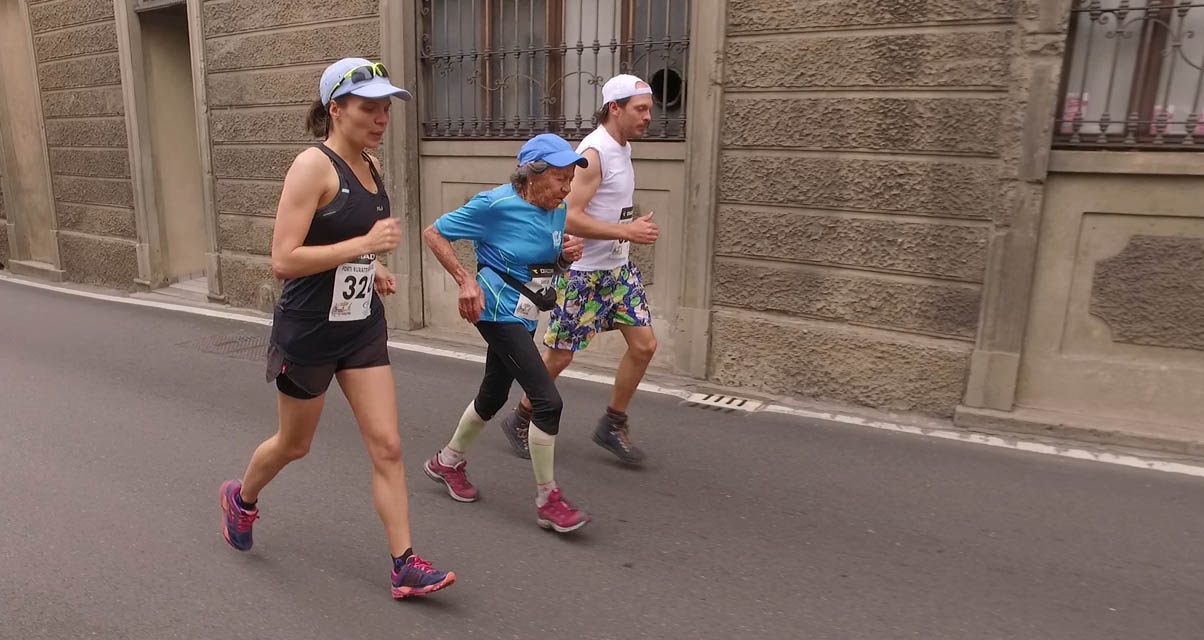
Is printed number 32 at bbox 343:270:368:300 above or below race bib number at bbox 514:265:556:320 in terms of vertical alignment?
above

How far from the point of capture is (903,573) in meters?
3.16

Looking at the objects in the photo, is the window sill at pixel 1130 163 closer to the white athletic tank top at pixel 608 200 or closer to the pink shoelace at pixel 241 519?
the white athletic tank top at pixel 608 200

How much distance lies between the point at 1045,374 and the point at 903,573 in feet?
7.74

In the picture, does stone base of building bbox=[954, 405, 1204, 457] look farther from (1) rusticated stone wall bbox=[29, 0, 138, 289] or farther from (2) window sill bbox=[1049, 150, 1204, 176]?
(1) rusticated stone wall bbox=[29, 0, 138, 289]

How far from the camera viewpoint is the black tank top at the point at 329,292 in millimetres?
2672

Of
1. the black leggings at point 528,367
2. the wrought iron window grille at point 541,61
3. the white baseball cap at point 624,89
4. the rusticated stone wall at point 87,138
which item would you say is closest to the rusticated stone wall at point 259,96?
the wrought iron window grille at point 541,61

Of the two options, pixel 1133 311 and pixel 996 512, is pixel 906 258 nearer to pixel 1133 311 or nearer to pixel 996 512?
pixel 1133 311

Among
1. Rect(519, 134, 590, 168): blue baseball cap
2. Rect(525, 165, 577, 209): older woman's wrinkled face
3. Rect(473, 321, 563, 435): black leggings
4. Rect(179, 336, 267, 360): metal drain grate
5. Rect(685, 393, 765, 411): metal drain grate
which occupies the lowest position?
Rect(179, 336, 267, 360): metal drain grate

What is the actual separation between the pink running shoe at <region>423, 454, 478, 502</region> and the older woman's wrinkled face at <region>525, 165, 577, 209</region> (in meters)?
1.32

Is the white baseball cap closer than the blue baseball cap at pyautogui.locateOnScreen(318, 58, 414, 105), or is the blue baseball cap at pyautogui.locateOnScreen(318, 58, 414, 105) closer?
the blue baseball cap at pyautogui.locateOnScreen(318, 58, 414, 105)

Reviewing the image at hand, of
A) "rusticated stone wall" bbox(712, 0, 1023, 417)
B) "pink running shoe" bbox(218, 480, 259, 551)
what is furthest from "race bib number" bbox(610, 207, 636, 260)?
"pink running shoe" bbox(218, 480, 259, 551)

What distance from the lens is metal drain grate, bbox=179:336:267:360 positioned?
675 cm

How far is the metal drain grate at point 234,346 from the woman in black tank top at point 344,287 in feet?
13.4

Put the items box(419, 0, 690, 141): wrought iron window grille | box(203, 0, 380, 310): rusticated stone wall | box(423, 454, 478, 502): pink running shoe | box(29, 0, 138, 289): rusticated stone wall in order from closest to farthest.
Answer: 1. box(423, 454, 478, 502): pink running shoe
2. box(419, 0, 690, 141): wrought iron window grille
3. box(203, 0, 380, 310): rusticated stone wall
4. box(29, 0, 138, 289): rusticated stone wall
